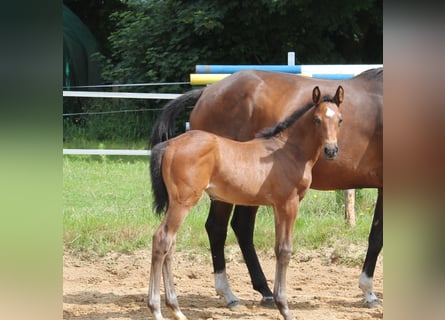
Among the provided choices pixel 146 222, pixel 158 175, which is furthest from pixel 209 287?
pixel 158 175

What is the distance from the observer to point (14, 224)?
131cm

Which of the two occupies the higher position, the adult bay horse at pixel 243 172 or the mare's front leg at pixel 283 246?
the adult bay horse at pixel 243 172

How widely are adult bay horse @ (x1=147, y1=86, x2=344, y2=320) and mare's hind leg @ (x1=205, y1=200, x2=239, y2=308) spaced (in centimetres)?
80

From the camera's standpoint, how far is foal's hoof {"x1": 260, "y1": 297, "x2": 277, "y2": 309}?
4.96 meters

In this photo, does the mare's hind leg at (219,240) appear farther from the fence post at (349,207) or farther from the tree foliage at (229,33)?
the tree foliage at (229,33)

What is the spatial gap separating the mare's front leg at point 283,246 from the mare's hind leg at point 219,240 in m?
0.77

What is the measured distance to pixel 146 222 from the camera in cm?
682

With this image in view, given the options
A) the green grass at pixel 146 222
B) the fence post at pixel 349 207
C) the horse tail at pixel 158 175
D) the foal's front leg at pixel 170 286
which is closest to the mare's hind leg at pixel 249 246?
the foal's front leg at pixel 170 286

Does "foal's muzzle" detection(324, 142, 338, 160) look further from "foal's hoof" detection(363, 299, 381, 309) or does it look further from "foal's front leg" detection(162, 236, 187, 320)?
"foal's hoof" detection(363, 299, 381, 309)

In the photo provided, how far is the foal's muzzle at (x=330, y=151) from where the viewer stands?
3.88m

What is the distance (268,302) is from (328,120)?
1525 millimetres

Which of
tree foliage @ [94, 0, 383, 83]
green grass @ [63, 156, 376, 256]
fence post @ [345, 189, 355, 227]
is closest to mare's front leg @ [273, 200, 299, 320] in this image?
green grass @ [63, 156, 376, 256]

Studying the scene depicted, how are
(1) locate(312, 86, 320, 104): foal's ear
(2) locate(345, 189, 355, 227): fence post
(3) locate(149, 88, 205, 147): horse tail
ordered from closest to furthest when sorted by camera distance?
(1) locate(312, 86, 320, 104): foal's ear → (3) locate(149, 88, 205, 147): horse tail → (2) locate(345, 189, 355, 227): fence post

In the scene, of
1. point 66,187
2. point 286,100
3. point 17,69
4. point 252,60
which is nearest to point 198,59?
point 252,60
